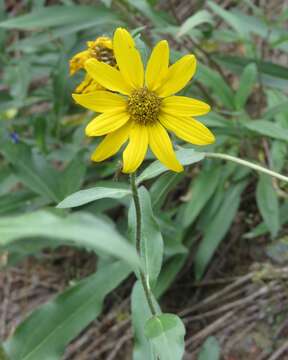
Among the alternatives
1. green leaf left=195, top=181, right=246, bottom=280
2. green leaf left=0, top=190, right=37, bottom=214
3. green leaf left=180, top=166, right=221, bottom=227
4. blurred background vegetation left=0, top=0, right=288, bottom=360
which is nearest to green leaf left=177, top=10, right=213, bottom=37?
blurred background vegetation left=0, top=0, right=288, bottom=360

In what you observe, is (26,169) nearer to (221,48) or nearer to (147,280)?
(147,280)

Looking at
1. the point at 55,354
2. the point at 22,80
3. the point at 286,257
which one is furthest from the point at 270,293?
the point at 22,80

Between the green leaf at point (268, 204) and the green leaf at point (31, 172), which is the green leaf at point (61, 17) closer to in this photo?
the green leaf at point (31, 172)

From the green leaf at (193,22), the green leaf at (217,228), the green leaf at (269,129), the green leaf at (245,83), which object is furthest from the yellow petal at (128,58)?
the green leaf at (217,228)

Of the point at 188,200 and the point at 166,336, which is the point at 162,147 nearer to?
the point at 166,336

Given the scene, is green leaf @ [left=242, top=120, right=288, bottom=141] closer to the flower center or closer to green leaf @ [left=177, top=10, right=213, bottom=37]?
green leaf @ [left=177, top=10, right=213, bottom=37]

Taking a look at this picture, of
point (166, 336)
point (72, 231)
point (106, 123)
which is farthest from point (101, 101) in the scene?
point (72, 231)
